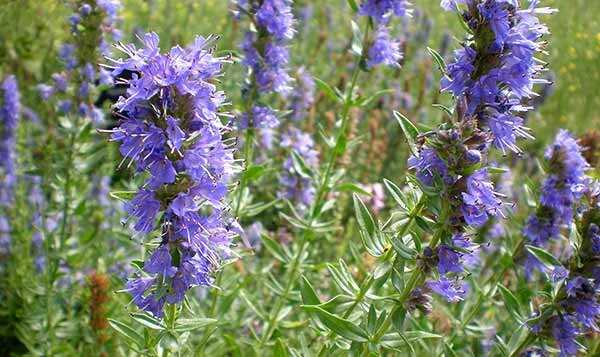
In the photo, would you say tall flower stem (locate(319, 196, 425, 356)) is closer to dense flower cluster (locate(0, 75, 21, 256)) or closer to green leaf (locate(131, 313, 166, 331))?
green leaf (locate(131, 313, 166, 331))

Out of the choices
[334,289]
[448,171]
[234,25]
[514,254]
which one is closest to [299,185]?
[334,289]

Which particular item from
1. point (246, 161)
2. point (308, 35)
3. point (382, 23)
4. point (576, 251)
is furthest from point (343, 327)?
point (308, 35)

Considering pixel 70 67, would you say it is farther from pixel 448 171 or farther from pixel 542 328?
pixel 542 328

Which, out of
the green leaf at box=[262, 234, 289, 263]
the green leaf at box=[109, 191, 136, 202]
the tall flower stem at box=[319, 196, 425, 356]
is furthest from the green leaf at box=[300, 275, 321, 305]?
the green leaf at box=[262, 234, 289, 263]

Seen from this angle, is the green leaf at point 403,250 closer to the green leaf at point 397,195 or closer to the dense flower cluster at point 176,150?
the green leaf at point 397,195

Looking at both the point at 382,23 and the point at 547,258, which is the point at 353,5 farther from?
the point at 547,258

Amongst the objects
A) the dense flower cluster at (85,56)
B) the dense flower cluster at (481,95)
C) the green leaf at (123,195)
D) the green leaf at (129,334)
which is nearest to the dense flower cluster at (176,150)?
the green leaf at (123,195)
